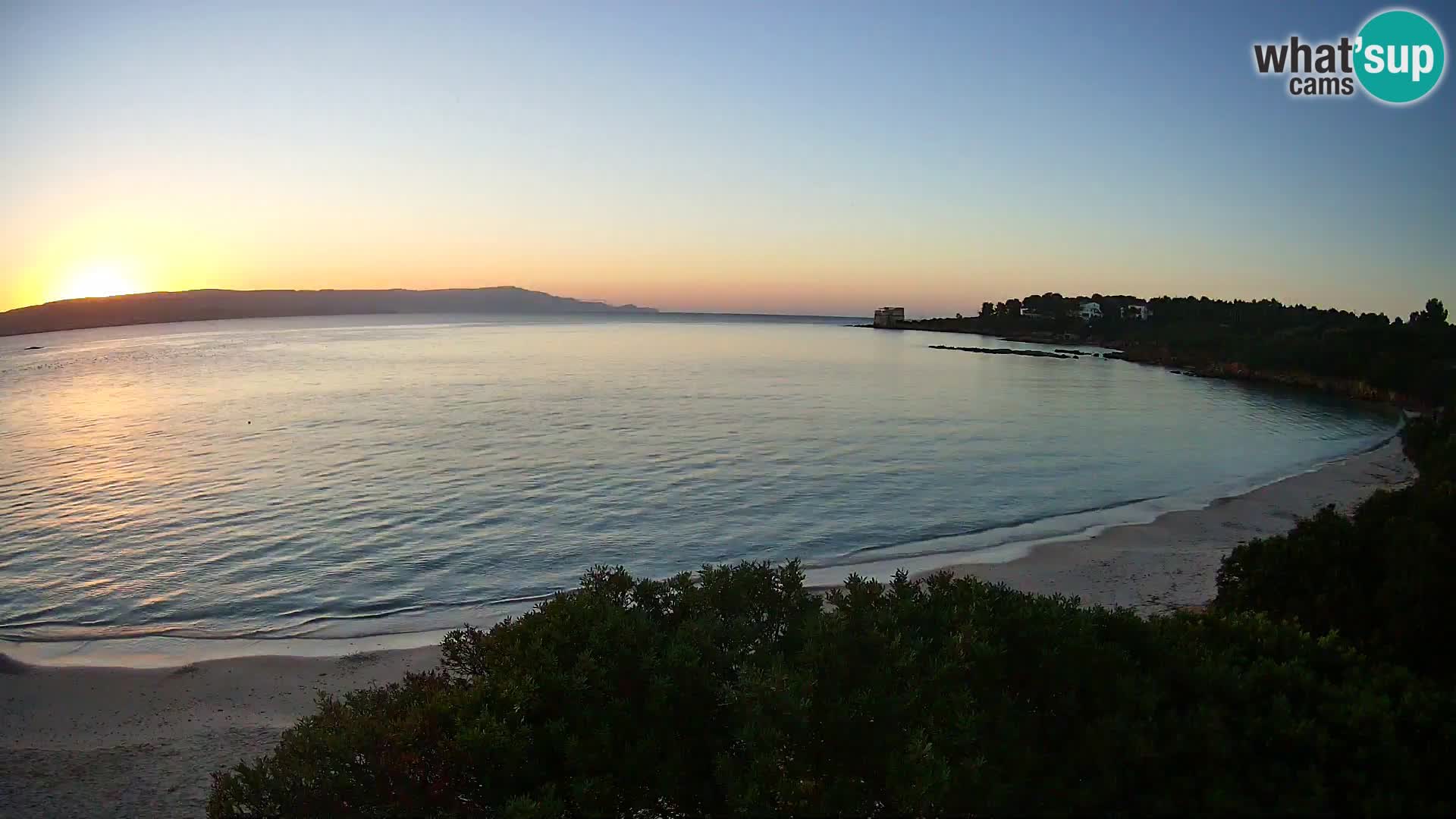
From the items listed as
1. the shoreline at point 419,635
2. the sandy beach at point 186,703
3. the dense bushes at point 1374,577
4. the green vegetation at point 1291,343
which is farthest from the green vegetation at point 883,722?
the green vegetation at point 1291,343

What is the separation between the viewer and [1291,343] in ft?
228

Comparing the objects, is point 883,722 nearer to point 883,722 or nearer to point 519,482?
point 883,722

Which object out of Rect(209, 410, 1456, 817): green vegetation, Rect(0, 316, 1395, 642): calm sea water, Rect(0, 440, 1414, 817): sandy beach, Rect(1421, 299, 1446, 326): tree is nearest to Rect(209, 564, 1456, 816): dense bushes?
Rect(209, 410, 1456, 817): green vegetation

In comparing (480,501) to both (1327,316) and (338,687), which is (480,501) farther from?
(1327,316)

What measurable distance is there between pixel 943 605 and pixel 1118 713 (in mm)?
1733

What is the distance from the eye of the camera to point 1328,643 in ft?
18.0

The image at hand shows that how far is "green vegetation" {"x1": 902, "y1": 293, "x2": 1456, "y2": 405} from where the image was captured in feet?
167

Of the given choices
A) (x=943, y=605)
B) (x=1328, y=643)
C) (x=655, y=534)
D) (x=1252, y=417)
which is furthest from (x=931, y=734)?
(x=1252, y=417)

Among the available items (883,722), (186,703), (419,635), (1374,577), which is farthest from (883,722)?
(419,635)

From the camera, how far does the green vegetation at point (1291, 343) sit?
167 ft

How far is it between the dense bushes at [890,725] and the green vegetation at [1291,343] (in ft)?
165

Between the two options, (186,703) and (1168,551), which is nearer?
(186,703)

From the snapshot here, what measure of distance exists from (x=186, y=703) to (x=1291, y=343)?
83554 mm

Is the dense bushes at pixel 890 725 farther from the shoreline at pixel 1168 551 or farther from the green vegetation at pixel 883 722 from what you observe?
the shoreline at pixel 1168 551
